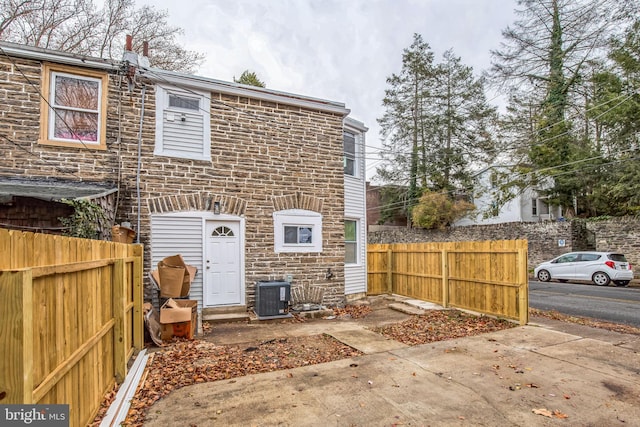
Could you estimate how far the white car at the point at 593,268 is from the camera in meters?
14.5

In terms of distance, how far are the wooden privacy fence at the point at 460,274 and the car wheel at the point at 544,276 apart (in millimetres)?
9572

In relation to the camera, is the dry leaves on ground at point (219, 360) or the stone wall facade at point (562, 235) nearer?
the dry leaves on ground at point (219, 360)

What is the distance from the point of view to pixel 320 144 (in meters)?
9.71

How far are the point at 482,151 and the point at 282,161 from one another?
76.0ft

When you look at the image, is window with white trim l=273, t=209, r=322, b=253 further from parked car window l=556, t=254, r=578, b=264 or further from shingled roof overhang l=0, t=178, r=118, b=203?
parked car window l=556, t=254, r=578, b=264

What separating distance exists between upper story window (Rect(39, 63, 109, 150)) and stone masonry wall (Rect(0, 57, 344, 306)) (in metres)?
0.15

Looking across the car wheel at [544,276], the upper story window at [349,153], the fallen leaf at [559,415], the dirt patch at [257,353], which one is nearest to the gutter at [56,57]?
the dirt patch at [257,353]

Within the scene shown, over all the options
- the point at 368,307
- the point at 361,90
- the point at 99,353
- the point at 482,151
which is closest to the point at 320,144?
the point at 368,307

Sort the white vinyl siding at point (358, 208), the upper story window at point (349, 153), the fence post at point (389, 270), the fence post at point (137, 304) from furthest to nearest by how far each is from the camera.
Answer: the fence post at point (389, 270), the upper story window at point (349, 153), the white vinyl siding at point (358, 208), the fence post at point (137, 304)

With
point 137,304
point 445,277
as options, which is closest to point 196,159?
point 137,304

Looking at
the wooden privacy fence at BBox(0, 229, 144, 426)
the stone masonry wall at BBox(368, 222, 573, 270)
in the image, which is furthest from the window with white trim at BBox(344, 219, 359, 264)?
the stone masonry wall at BBox(368, 222, 573, 270)

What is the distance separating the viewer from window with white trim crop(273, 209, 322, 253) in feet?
29.6

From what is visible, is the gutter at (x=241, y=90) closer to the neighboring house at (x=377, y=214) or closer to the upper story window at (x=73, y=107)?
the upper story window at (x=73, y=107)

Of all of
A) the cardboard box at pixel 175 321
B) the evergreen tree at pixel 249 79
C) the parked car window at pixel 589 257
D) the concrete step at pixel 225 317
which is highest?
the evergreen tree at pixel 249 79
